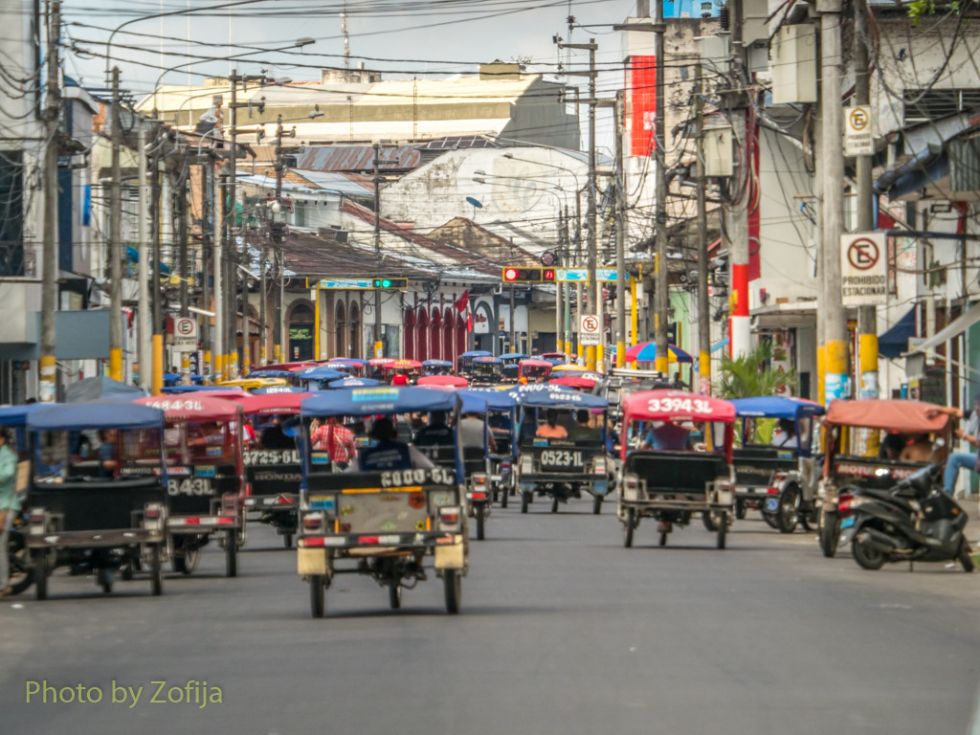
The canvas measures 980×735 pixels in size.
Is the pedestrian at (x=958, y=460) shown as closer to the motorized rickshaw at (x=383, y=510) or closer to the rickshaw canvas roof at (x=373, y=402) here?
the rickshaw canvas roof at (x=373, y=402)

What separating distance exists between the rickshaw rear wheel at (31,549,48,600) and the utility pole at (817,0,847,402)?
13.4 meters

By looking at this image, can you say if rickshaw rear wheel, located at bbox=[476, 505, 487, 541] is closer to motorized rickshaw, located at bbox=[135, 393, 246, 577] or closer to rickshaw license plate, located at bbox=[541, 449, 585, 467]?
motorized rickshaw, located at bbox=[135, 393, 246, 577]

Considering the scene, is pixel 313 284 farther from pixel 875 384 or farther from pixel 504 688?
pixel 504 688

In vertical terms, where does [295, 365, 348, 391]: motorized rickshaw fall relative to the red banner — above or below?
below

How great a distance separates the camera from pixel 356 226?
10950 centimetres

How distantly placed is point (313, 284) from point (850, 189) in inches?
1984

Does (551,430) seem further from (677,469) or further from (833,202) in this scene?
(677,469)

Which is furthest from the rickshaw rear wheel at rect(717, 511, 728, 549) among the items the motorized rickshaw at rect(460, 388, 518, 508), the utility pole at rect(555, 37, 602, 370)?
the utility pole at rect(555, 37, 602, 370)

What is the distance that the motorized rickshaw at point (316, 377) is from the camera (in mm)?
59584

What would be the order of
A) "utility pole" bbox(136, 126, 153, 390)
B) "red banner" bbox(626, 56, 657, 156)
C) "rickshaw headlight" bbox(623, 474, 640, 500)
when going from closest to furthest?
"rickshaw headlight" bbox(623, 474, 640, 500) → "utility pole" bbox(136, 126, 153, 390) → "red banner" bbox(626, 56, 657, 156)

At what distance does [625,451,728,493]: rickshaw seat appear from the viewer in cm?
2545

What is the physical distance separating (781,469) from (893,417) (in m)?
6.97

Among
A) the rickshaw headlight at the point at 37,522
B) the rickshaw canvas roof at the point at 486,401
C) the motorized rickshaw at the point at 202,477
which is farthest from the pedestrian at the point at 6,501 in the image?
the rickshaw canvas roof at the point at 486,401

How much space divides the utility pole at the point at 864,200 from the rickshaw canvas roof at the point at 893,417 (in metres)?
4.46
